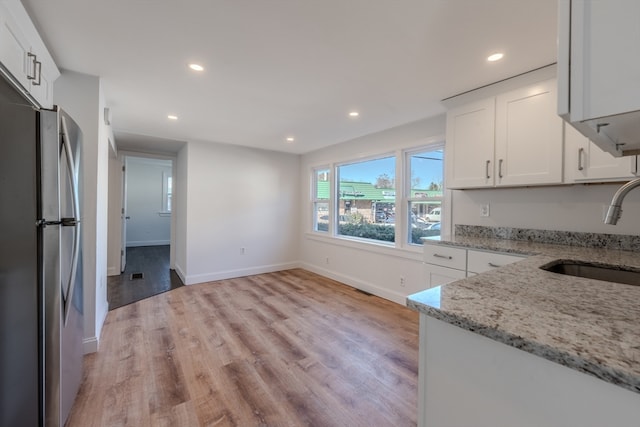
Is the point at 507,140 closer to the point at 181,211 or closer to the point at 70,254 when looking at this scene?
the point at 70,254

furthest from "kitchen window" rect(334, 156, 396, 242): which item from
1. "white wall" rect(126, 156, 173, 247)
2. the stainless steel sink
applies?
"white wall" rect(126, 156, 173, 247)

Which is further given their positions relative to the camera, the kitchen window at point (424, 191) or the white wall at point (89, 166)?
the kitchen window at point (424, 191)

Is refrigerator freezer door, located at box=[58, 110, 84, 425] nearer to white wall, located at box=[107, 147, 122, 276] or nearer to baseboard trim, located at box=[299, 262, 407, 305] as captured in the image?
baseboard trim, located at box=[299, 262, 407, 305]

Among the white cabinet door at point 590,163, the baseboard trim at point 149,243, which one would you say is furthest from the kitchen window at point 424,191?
the baseboard trim at point 149,243

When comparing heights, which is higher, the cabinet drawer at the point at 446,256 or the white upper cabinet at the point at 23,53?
the white upper cabinet at the point at 23,53

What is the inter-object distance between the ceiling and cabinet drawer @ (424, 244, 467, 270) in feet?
4.56

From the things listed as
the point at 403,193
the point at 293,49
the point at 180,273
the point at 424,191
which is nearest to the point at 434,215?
the point at 424,191

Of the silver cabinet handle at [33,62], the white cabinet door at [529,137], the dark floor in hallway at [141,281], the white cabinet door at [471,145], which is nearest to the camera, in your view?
the silver cabinet handle at [33,62]

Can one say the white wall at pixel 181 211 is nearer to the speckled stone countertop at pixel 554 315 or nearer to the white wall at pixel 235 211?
the white wall at pixel 235 211

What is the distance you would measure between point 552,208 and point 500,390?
2.31 metres

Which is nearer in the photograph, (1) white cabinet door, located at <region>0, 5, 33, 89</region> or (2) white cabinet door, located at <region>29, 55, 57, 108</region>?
(1) white cabinet door, located at <region>0, 5, 33, 89</region>

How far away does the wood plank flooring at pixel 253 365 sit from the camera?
168cm

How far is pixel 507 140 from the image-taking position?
232 centimetres

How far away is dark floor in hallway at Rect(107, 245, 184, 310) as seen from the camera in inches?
145
